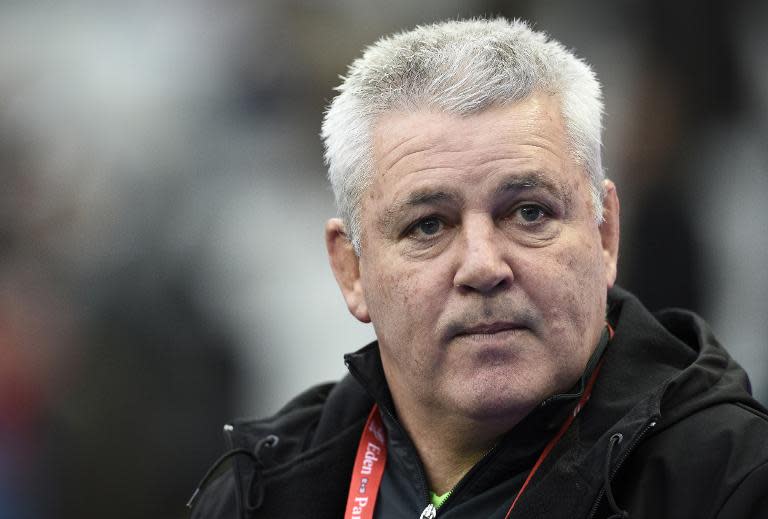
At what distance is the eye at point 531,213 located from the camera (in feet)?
9.56

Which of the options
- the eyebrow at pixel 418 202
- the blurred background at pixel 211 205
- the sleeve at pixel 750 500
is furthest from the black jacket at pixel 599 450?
the blurred background at pixel 211 205

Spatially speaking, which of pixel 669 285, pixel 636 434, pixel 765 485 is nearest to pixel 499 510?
pixel 636 434

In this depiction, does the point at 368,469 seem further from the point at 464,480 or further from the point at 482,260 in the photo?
the point at 482,260

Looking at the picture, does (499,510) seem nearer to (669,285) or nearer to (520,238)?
(520,238)

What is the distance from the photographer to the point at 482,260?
281 cm

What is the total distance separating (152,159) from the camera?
6.64 metres

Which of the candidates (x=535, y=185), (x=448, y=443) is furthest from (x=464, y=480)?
(x=535, y=185)

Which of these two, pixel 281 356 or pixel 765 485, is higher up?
pixel 281 356

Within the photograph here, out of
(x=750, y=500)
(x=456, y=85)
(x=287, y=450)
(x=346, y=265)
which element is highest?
(x=456, y=85)

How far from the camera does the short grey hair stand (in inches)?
117

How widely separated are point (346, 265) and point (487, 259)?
669 mm

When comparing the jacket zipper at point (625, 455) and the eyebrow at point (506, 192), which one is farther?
the eyebrow at point (506, 192)

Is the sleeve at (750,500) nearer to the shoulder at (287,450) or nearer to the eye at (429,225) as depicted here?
the eye at (429,225)

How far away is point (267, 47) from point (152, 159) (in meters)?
0.91
